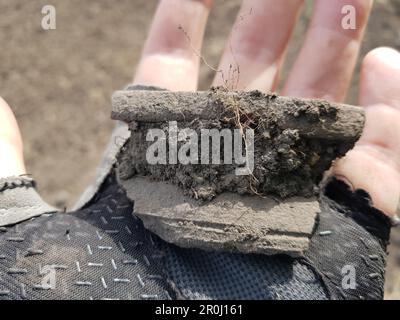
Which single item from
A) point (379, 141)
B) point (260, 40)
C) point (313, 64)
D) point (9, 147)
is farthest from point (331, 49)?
point (9, 147)

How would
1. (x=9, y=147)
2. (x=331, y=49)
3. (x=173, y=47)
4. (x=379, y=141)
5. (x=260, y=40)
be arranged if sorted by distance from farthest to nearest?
(x=173, y=47) → (x=260, y=40) → (x=331, y=49) → (x=379, y=141) → (x=9, y=147)

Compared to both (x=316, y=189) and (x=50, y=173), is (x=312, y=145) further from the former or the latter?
(x=50, y=173)

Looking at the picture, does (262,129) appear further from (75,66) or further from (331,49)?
(75,66)

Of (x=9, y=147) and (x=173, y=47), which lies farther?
(x=173, y=47)

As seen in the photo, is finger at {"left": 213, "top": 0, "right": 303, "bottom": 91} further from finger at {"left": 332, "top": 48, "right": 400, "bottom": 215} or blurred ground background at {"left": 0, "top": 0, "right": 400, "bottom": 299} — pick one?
blurred ground background at {"left": 0, "top": 0, "right": 400, "bottom": 299}

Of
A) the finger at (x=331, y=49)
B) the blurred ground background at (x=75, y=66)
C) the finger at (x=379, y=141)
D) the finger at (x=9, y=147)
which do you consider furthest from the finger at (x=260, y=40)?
the blurred ground background at (x=75, y=66)

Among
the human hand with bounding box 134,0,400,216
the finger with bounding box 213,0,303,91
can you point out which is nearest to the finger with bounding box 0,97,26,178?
the human hand with bounding box 134,0,400,216

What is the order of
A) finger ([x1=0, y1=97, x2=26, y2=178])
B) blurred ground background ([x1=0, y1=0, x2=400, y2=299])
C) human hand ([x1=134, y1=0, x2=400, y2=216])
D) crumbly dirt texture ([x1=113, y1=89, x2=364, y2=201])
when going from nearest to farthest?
1. crumbly dirt texture ([x1=113, y1=89, x2=364, y2=201])
2. finger ([x1=0, y1=97, x2=26, y2=178])
3. human hand ([x1=134, y1=0, x2=400, y2=216])
4. blurred ground background ([x1=0, y1=0, x2=400, y2=299])

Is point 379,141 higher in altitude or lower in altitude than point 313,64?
lower
